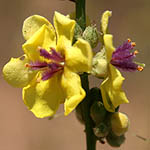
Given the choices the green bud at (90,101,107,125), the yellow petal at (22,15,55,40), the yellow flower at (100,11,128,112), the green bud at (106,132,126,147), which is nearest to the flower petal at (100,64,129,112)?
the yellow flower at (100,11,128,112)

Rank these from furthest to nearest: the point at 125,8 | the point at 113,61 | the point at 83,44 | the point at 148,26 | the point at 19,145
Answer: the point at 125,8 < the point at 148,26 < the point at 19,145 < the point at 113,61 < the point at 83,44

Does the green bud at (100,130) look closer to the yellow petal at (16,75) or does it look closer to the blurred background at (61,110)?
the yellow petal at (16,75)

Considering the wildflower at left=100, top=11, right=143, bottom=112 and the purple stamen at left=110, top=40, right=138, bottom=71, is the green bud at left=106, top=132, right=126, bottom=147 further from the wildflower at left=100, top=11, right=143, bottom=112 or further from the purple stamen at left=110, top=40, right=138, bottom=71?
the purple stamen at left=110, top=40, right=138, bottom=71

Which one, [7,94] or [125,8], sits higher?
[125,8]

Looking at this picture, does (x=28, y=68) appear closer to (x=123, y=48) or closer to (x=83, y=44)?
(x=83, y=44)

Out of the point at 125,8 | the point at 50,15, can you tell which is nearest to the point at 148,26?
the point at 125,8

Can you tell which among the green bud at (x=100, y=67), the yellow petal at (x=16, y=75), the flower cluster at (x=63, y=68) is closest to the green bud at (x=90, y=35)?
the flower cluster at (x=63, y=68)
